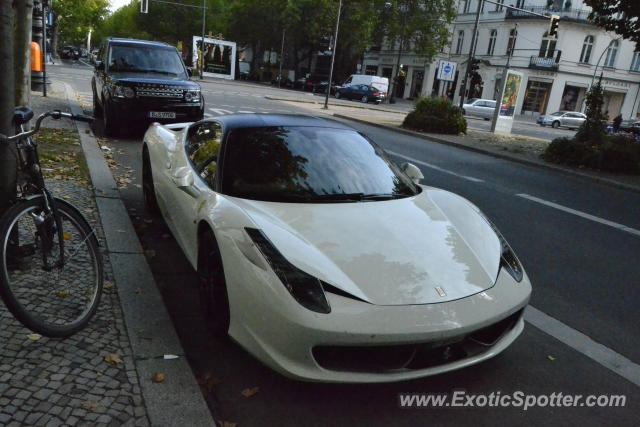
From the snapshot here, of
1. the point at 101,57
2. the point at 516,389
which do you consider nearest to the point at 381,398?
the point at 516,389

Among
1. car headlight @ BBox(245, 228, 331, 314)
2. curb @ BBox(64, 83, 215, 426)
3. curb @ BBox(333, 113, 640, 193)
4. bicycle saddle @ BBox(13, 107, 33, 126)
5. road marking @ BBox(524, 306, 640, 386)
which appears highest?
bicycle saddle @ BBox(13, 107, 33, 126)

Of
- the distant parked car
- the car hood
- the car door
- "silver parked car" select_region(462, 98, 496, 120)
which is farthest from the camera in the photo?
the distant parked car

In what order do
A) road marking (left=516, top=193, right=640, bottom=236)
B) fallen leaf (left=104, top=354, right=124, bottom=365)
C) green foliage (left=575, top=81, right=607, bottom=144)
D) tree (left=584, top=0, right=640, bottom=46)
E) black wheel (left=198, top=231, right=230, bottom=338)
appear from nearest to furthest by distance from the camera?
fallen leaf (left=104, top=354, right=124, bottom=365) < black wheel (left=198, top=231, right=230, bottom=338) < road marking (left=516, top=193, right=640, bottom=236) < tree (left=584, top=0, right=640, bottom=46) < green foliage (left=575, top=81, right=607, bottom=144)

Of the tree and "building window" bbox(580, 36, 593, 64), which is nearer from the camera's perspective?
the tree

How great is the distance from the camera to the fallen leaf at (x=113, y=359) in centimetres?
279

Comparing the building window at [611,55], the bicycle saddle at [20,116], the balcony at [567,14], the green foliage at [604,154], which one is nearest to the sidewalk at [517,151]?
the green foliage at [604,154]

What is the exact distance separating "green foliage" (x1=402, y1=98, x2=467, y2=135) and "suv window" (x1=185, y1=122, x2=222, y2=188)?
14908 mm

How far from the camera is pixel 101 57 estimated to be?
11.8 metres

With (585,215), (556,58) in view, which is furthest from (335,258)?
(556,58)

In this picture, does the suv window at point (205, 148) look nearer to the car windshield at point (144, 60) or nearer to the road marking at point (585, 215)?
the road marking at point (585, 215)

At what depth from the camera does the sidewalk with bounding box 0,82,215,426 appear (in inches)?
94.3

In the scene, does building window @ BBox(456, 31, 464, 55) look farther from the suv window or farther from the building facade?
the suv window

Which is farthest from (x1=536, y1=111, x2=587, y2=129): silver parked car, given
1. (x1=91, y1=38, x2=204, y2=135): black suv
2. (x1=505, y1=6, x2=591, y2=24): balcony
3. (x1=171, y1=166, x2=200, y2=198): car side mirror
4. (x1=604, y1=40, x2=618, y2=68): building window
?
(x1=171, y1=166, x2=200, y2=198): car side mirror

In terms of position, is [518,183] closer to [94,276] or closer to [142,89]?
[142,89]
